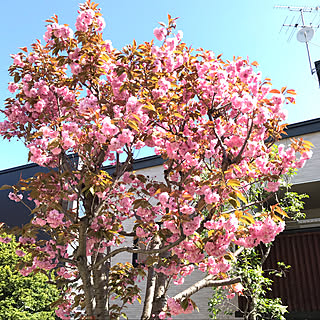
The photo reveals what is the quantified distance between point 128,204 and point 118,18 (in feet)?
12.1

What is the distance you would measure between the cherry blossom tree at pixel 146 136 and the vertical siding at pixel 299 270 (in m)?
3.11

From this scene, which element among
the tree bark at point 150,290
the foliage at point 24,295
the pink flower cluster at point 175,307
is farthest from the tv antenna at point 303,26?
the foliage at point 24,295

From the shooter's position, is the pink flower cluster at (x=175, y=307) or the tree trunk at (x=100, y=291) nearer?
the pink flower cluster at (x=175, y=307)

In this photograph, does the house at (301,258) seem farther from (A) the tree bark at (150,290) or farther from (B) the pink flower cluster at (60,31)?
(B) the pink flower cluster at (60,31)

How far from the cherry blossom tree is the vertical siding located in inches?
122

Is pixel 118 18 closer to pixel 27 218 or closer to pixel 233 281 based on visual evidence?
pixel 233 281

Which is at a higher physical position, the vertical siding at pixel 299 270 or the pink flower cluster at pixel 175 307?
the vertical siding at pixel 299 270

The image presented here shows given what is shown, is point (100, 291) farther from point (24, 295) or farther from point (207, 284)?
point (24, 295)

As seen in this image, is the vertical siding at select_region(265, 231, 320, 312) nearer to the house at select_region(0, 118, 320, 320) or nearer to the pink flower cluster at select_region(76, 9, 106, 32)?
the house at select_region(0, 118, 320, 320)

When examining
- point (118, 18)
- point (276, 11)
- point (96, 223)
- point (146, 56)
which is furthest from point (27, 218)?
point (276, 11)

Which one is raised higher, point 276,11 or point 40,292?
point 276,11

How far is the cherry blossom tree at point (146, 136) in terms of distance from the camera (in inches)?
125

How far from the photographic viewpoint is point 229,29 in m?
6.91

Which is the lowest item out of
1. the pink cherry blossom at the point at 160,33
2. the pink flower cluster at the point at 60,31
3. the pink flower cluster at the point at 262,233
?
the pink flower cluster at the point at 262,233
